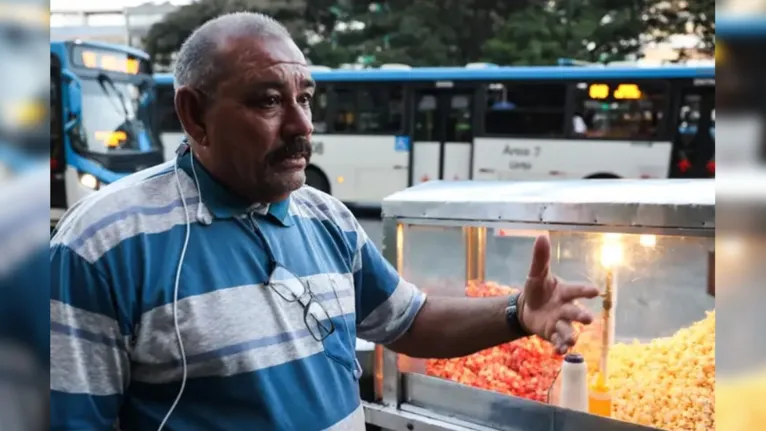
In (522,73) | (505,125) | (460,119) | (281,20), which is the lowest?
(505,125)

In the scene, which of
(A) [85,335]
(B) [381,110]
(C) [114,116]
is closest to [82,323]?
(A) [85,335]

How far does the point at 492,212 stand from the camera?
2.80m

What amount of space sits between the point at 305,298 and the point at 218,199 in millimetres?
320

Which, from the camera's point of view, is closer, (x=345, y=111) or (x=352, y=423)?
(x=352, y=423)

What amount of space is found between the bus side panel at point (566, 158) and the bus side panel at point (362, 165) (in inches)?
57.5

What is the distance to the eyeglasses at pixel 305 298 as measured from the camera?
1.73 m

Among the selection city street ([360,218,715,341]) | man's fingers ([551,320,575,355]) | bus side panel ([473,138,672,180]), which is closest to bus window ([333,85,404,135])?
bus side panel ([473,138,672,180])

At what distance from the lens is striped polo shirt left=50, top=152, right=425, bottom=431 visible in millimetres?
1491

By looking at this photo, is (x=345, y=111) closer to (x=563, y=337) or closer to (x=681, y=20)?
(x=681, y=20)

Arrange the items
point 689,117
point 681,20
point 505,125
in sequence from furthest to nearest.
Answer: point 681,20, point 505,125, point 689,117

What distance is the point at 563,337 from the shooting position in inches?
76.2

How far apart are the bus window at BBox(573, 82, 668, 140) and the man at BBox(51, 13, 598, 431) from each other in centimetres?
1058

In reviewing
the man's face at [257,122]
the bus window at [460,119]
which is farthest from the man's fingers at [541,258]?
the bus window at [460,119]

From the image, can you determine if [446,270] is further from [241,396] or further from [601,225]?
[241,396]
